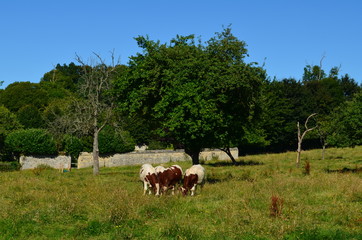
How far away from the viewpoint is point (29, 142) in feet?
166

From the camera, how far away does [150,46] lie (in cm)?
2527

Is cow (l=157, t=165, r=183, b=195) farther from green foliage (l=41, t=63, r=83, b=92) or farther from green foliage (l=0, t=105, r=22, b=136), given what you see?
green foliage (l=41, t=63, r=83, b=92)

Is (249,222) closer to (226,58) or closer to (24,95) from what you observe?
(226,58)

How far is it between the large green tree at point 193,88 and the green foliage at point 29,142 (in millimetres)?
29055

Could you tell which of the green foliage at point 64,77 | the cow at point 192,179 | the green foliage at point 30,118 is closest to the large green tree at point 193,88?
the cow at point 192,179

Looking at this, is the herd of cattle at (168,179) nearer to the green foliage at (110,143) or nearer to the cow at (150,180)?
the cow at (150,180)

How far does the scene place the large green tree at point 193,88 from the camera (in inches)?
874

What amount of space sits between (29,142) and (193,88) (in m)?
35.6

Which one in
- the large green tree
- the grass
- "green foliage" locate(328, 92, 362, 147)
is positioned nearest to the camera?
the grass

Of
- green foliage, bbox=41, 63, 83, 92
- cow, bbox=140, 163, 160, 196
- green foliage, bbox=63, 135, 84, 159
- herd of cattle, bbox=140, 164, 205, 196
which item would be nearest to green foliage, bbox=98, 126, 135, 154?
green foliage, bbox=63, 135, 84, 159

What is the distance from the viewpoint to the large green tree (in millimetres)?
22188

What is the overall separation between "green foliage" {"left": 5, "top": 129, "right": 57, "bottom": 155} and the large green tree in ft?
95.3

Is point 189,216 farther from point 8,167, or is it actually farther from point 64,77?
point 64,77

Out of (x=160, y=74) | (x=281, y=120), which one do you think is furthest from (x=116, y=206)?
(x=281, y=120)
